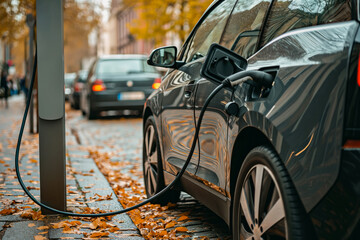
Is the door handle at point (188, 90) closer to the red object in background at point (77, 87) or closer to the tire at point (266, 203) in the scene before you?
the tire at point (266, 203)

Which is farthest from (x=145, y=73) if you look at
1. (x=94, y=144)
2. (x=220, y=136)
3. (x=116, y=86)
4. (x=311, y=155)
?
(x=311, y=155)

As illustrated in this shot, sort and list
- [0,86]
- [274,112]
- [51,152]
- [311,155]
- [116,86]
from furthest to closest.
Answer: [0,86] < [116,86] < [51,152] < [274,112] < [311,155]

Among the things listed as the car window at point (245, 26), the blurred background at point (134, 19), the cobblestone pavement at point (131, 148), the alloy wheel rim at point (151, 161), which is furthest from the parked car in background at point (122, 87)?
the car window at point (245, 26)

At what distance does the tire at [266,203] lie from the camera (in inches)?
99.4

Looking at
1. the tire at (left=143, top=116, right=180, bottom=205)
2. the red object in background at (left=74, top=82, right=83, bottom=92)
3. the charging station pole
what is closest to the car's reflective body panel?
the charging station pole

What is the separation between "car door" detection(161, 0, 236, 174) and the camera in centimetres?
418

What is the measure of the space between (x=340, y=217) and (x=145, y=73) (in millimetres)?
14593

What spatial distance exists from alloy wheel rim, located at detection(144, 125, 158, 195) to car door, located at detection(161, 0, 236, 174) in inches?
14.0

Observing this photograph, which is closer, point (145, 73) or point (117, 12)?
point (145, 73)

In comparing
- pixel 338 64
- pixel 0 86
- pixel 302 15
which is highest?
pixel 302 15

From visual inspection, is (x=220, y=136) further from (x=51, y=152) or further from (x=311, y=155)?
(x=51, y=152)

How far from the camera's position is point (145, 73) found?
16672mm

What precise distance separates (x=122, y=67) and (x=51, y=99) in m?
12.3

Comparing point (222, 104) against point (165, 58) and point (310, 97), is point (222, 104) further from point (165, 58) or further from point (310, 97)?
point (165, 58)
